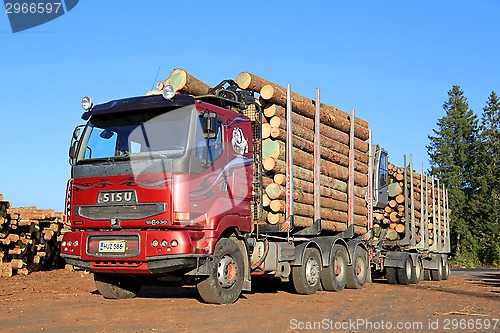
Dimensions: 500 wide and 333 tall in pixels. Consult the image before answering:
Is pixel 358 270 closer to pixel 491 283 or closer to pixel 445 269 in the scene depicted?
pixel 491 283

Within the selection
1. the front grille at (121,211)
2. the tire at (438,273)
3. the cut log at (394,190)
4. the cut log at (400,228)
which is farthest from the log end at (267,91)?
the tire at (438,273)

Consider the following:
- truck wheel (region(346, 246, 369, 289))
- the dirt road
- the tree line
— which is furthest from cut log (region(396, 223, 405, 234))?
the tree line

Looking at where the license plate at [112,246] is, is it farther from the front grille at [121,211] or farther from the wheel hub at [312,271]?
the wheel hub at [312,271]

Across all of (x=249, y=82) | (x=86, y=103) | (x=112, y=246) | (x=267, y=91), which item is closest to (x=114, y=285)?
(x=112, y=246)

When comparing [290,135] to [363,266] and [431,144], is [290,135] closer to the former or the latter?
[363,266]

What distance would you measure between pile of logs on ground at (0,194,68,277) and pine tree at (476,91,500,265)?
46.2 m

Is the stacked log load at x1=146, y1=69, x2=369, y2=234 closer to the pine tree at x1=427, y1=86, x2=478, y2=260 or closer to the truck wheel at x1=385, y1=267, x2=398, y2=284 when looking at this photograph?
the truck wheel at x1=385, y1=267, x2=398, y2=284

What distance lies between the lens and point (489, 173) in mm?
65125

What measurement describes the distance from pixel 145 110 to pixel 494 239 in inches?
1715

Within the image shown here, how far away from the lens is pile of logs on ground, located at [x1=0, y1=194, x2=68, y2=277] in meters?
16.9

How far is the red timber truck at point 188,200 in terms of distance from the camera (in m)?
10.0

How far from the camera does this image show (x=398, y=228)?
20.6 meters

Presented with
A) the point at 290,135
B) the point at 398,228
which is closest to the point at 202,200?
the point at 290,135

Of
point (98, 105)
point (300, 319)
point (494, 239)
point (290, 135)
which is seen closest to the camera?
point (300, 319)
